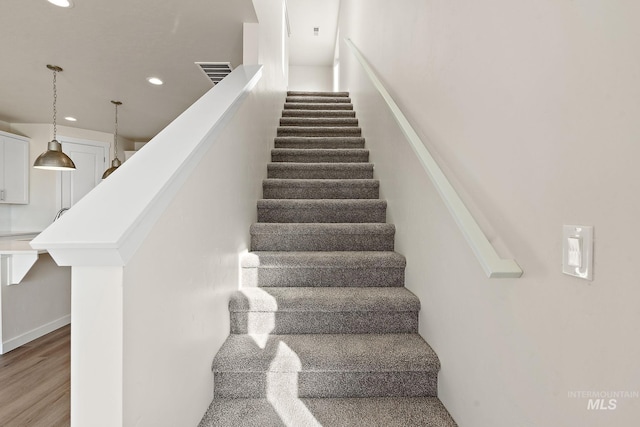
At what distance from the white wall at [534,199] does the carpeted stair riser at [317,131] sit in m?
2.13

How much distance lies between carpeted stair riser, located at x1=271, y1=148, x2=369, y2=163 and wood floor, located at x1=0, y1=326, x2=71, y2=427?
2371 mm

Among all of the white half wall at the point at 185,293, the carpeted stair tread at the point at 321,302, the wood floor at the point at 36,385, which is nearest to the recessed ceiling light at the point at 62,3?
the white half wall at the point at 185,293

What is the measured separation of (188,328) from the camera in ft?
3.56

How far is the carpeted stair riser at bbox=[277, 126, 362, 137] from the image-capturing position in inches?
141

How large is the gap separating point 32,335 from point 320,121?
12.2ft

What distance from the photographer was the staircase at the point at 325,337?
1276 mm

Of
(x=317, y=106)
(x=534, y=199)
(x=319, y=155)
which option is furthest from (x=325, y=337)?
(x=317, y=106)

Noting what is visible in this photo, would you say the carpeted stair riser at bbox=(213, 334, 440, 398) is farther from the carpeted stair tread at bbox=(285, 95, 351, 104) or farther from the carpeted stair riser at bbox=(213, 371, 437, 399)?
the carpeted stair tread at bbox=(285, 95, 351, 104)

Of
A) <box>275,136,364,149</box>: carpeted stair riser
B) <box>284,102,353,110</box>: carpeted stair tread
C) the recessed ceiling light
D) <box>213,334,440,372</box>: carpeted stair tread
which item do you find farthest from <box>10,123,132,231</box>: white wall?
<box>213,334,440,372</box>: carpeted stair tread

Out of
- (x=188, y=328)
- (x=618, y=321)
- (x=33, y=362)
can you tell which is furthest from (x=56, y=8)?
(x=618, y=321)

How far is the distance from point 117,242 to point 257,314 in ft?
3.36

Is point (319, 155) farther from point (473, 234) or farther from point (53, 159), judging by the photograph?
point (53, 159)

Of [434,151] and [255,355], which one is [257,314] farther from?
[434,151]

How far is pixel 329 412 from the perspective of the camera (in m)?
1.26
